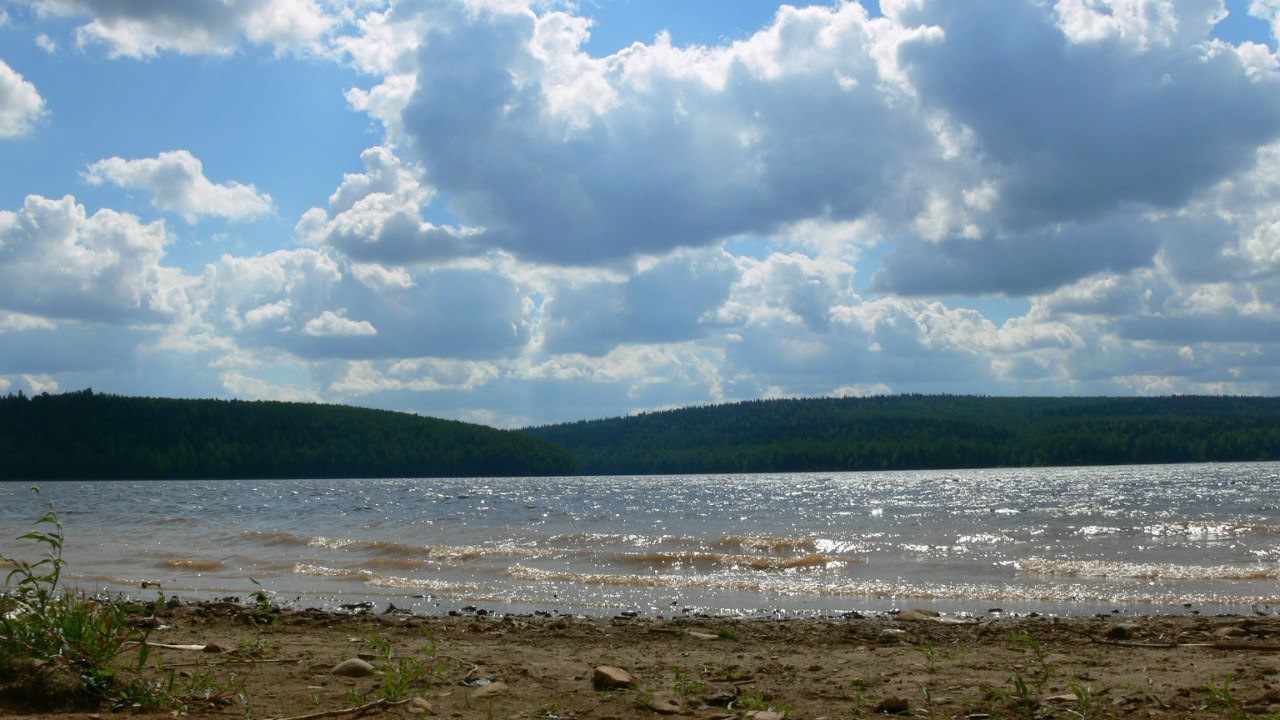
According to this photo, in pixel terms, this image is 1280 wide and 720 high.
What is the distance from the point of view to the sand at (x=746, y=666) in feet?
20.4

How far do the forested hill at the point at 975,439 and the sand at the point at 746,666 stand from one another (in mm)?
148166

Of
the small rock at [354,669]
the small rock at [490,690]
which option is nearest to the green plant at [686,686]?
the small rock at [490,690]

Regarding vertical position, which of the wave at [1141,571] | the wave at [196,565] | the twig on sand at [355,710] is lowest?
the wave at [196,565]

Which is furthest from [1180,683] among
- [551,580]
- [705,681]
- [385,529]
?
[385,529]

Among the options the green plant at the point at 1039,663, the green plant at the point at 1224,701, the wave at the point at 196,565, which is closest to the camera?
the green plant at the point at 1224,701

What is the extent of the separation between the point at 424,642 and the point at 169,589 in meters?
9.86

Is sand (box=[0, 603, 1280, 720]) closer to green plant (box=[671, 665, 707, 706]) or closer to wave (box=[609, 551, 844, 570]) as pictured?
green plant (box=[671, 665, 707, 706])

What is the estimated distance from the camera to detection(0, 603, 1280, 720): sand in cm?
622

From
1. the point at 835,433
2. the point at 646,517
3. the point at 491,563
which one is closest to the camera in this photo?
the point at 491,563

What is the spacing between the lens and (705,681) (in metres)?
7.29

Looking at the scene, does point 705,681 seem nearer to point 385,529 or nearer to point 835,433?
point 385,529

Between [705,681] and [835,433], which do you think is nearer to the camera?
[705,681]

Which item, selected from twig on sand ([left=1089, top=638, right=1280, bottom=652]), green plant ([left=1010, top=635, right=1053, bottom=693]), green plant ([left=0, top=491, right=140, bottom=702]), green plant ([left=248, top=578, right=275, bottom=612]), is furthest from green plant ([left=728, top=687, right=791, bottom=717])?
twig on sand ([left=1089, top=638, right=1280, bottom=652])

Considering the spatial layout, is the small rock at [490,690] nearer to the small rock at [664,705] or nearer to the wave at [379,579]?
the small rock at [664,705]
